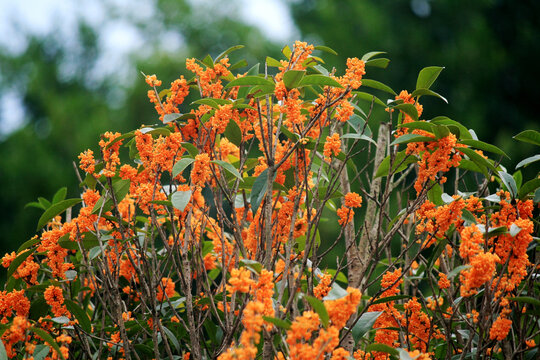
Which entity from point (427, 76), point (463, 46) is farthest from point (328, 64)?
point (427, 76)

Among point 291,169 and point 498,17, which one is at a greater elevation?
point 498,17

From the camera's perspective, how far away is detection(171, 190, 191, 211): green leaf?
1392mm

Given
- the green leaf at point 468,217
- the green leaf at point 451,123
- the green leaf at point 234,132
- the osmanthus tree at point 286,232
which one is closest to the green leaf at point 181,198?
the osmanthus tree at point 286,232

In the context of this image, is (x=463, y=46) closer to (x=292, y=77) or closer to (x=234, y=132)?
(x=234, y=132)

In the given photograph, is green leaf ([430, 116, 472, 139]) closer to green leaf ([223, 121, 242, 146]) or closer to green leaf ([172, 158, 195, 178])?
green leaf ([223, 121, 242, 146])

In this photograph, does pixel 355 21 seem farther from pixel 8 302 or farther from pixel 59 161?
pixel 8 302

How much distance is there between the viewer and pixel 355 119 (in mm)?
2041

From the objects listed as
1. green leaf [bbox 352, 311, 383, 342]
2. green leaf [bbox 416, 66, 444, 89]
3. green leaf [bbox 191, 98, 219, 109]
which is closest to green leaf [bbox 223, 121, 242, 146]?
green leaf [bbox 191, 98, 219, 109]

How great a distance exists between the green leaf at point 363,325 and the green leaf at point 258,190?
448mm

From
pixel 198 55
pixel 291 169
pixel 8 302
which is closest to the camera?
pixel 8 302

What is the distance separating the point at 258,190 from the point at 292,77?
13.5 inches

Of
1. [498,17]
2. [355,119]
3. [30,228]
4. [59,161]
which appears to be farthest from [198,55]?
[355,119]

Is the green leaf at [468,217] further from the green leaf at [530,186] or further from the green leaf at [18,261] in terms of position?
the green leaf at [18,261]

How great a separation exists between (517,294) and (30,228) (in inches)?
405
